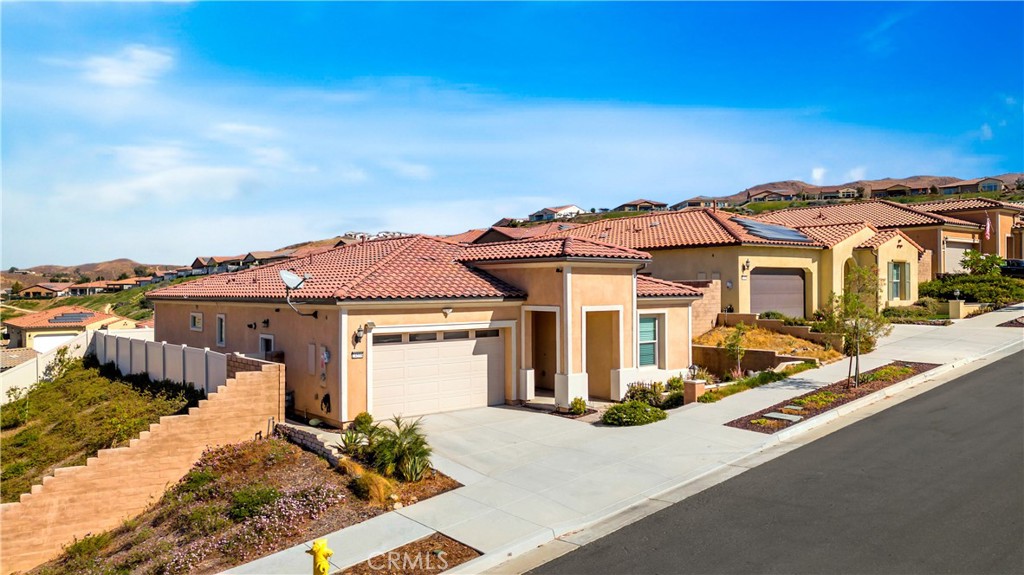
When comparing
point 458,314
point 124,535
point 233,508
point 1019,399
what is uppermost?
point 458,314

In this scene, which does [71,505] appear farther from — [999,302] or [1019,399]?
[999,302]

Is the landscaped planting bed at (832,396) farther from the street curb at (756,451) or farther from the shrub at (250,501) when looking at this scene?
the shrub at (250,501)

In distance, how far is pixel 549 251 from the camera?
1841 centimetres

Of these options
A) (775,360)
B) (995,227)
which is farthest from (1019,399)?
(995,227)

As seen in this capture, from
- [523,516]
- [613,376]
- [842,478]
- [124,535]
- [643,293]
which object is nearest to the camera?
[523,516]

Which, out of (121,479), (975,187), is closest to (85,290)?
(121,479)

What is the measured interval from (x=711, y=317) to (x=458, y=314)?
454 inches

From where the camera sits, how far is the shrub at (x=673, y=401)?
58.2ft

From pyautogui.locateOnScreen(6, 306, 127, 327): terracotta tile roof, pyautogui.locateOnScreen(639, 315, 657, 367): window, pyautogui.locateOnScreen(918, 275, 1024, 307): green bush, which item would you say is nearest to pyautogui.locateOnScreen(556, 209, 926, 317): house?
pyautogui.locateOnScreen(918, 275, 1024, 307): green bush

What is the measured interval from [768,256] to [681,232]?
12.5ft

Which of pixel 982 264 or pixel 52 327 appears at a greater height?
pixel 982 264

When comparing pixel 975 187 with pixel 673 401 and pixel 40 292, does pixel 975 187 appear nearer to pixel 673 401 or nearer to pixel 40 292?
pixel 673 401

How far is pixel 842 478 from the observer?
37.2 ft

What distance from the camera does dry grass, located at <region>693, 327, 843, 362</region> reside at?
2191cm
